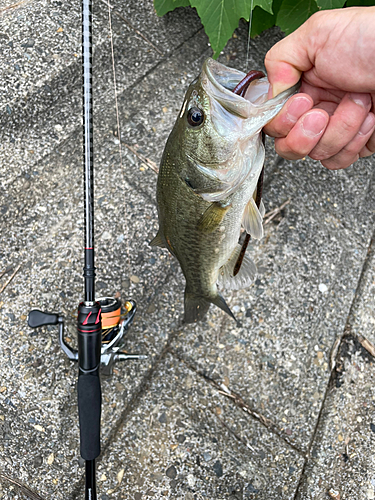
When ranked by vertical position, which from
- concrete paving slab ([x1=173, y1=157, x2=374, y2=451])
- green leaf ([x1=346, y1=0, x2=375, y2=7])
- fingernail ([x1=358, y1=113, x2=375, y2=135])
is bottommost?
concrete paving slab ([x1=173, y1=157, x2=374, y2=451])

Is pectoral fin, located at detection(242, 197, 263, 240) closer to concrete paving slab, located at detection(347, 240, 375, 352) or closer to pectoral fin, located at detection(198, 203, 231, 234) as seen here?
pectoral fin, located at detection(198, 203, 231, 234)

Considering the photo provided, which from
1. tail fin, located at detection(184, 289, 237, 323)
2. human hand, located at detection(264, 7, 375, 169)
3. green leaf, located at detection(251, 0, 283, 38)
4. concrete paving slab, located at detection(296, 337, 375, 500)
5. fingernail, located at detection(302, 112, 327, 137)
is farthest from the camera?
→ green leaf, located at detection(251, 0, 283, 38)

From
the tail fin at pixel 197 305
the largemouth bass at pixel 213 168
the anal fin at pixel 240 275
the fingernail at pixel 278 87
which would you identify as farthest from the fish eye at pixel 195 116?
the tail fin at pixel 197 305

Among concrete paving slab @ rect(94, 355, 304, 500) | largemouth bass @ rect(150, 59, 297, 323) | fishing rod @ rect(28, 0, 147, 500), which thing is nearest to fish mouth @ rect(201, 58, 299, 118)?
largemouth bass @ rect(150, 59, 297, 323)

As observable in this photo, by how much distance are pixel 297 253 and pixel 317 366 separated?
791 mm

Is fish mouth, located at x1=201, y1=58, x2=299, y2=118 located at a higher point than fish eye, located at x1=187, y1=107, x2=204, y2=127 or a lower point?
higher

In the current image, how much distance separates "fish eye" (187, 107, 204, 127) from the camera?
1.48m

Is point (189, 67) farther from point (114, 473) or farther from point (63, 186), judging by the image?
point (114, 473)

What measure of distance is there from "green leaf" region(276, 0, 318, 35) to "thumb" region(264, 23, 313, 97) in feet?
3.58

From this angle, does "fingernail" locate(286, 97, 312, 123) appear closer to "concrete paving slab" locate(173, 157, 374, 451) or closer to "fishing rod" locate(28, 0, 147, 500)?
"fishing rod" locate(28, 0, 147, 500)

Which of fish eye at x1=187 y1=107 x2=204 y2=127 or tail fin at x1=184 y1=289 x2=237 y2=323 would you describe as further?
tail fin at x1=184 y1=289 x2=237 y2=323

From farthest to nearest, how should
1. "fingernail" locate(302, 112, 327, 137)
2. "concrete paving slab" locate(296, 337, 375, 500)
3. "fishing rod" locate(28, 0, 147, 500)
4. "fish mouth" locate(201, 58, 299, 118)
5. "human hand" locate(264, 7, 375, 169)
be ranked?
"concrete paving slab" locate(296, 337, 375, 500) → "fishing rod" locate(28, 0, 147, 500) → "fingernail" locate(302, 112, 327, 137) → "human hand" locate(264, 7, 375, 169) → "fish mouth" locate(201, 58, 299, 118)

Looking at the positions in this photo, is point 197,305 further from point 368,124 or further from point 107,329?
point 368,124

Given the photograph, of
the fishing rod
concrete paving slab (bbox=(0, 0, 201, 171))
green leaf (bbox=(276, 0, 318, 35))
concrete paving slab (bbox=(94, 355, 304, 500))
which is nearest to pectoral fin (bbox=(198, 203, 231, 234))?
the fishing rod
